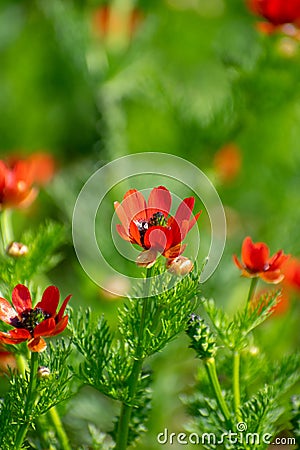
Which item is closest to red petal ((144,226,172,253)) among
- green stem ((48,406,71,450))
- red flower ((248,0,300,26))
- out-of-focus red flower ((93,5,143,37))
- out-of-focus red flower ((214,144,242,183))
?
green stem ((48,406,71,450))

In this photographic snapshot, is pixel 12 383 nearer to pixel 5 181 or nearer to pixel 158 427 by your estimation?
pixel 5 181

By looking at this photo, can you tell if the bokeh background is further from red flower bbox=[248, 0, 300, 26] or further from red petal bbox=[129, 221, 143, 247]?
red petal bbox=[129, 221, 143, 247]

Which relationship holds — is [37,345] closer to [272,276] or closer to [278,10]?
[272,276]

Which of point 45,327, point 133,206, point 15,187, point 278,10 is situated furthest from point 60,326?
point 278,10

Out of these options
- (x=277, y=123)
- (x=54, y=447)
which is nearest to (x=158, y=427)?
(x=54, y=447)

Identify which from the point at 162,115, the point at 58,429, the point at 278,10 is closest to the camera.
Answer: the point at 58,429

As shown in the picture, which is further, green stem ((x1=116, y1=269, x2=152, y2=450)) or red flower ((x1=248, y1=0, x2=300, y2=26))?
red flower ((x1=248, y1=0, x2=300, y2=26))
